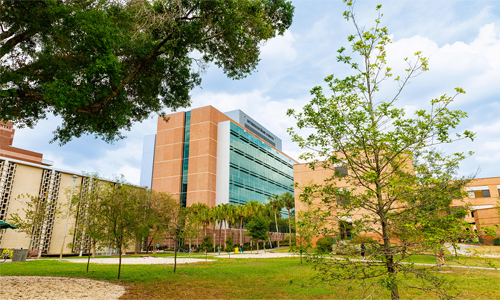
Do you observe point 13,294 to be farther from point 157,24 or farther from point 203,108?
point 203,108

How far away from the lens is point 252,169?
77.8 metres

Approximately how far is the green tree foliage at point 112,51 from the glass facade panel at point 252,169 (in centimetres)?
5432

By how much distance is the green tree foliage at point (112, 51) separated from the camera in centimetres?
882

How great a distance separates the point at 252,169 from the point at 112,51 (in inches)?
2718

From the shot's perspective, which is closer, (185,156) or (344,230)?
(344,230)

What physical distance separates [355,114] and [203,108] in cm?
6528

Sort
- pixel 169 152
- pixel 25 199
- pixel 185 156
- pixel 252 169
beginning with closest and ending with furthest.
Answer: pixel 25 199 → pixel 185 156 → pixel 169 152 → pixel 252 169

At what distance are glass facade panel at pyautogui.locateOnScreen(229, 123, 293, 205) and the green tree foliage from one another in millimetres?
54318

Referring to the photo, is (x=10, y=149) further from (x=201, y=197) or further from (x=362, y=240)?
(x=362, y=240)

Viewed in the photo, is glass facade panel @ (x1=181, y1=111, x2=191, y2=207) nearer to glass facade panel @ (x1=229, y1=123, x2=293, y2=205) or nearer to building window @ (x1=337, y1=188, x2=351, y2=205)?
glass facade panel @ (x1=229, y1=123, x2=293, y2=205)

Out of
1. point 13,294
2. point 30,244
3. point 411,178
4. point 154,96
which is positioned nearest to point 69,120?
point 154,96

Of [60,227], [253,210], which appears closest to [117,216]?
[60,227]

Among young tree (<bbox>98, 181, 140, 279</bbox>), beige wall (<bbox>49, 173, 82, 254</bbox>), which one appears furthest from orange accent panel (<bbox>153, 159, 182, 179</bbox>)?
young tree (<bbox>98, 181, 140, 279</bbox>)

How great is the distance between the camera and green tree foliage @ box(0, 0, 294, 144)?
8.82m
